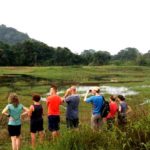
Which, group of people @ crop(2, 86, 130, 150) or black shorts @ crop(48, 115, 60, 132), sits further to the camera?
black shorts @ crop(48, 115, 60, 132)

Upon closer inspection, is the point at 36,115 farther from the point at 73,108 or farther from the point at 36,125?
the point at 73,108

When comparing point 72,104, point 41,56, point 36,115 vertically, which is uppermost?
point 41,56

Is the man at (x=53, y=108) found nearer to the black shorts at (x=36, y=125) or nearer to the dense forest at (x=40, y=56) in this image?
the black shorts at (x=36, y=125)

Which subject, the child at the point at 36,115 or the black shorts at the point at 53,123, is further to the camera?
the black shorts at the point at 53,123

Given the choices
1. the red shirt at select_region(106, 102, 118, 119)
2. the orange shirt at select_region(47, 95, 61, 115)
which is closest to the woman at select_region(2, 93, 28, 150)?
the orange shirt at select_region(47, 95, 61, 115)

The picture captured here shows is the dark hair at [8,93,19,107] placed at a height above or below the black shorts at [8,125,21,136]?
above

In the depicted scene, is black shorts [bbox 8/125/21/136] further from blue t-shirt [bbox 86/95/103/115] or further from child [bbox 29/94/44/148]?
blue t-shirt [bbox 86/95/103/115]

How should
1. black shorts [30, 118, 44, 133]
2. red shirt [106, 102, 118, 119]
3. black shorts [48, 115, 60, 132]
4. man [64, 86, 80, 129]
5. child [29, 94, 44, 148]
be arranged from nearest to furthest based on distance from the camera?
child [29, 94, 44, 148], black shorts [30, 118, 44, 133], man [64, 86, 80, 129], black shorts [48, 115, 60, 132], red shirt [106, 102, 118, 119]

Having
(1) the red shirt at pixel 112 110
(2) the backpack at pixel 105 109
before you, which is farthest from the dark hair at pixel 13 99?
(1) the red shirt at pixel 112 110

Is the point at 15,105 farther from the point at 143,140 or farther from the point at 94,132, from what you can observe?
the point at 143,140

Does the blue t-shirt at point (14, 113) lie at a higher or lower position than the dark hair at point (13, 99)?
lower

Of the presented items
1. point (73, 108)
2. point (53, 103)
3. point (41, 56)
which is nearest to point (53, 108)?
point (53, 103)

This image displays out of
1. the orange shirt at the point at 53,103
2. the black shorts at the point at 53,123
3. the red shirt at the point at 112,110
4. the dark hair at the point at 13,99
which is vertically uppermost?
the dark hair at the point at 13,99

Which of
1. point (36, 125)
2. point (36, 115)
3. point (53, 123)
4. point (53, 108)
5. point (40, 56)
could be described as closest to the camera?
point (36, 115)
